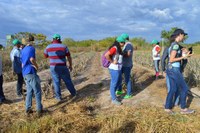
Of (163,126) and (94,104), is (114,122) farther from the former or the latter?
(94,104)

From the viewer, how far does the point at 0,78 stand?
22.3ft

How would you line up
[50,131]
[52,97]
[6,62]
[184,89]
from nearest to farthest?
[50,131] → [184,89] → [52,97] → [6,62]

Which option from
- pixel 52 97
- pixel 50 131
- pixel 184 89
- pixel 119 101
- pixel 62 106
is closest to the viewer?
pixel 50 131

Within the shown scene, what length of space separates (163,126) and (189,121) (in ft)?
2.25

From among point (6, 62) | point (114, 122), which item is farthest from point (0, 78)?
point (6, 62)

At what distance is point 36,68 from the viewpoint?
18.6 feet

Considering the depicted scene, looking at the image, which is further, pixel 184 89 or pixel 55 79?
pixel 55 79

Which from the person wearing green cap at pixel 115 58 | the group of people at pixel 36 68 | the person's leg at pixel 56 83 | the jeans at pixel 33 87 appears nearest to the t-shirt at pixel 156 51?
the person wearing green cap at pixel 115 58

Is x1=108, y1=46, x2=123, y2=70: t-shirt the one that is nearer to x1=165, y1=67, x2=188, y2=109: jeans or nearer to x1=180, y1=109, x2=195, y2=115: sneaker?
x1=165, y1=67, x2=188, y2=109: jeans

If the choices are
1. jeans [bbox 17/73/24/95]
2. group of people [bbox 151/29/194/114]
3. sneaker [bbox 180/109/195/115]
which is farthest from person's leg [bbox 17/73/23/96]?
sneaker [bbox 180/109/195/115]

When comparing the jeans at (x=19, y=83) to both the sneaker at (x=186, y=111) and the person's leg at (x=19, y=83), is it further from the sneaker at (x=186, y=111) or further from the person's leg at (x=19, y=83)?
the sneaker at (x=186, y=111)

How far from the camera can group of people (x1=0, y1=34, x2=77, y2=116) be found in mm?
5582

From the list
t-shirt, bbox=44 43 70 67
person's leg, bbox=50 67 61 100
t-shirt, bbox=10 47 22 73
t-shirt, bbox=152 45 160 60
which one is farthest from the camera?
t-shirt, bbox=152 45 160 60

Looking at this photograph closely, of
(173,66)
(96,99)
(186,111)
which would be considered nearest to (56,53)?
(96,99)
